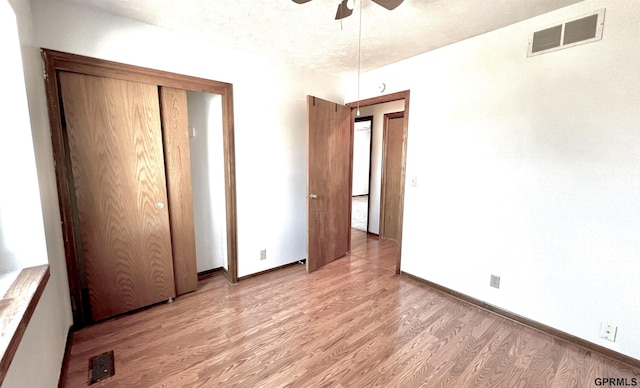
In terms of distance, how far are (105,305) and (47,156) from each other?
1.20 m

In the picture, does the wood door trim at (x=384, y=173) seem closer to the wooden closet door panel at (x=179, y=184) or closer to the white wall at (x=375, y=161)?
the white wall at (x=375, y=161)

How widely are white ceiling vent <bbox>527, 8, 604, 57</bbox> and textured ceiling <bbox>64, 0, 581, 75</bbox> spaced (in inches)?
5.5

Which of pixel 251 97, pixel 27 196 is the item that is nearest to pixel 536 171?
pixel 251 97

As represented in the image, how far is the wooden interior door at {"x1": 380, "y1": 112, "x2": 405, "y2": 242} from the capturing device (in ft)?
13.2

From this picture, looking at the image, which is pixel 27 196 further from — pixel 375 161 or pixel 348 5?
pixel 375 161

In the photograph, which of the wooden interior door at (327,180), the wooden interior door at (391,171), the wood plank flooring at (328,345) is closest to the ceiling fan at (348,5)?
the wooden interior door at (327,180)

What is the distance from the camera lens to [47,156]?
1.64 meters

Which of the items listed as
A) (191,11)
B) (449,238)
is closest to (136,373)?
(191,11)

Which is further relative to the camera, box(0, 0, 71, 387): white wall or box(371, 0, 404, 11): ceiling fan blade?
box(371, 0, 404, 11): ceiling fan blade

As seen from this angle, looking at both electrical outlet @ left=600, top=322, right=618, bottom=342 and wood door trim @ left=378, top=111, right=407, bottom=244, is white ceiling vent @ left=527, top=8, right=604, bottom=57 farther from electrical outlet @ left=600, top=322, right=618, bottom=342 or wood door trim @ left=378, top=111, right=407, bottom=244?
wood door trim @ left=378, top=111, right=407, bottom=244

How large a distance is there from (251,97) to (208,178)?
1009 mm

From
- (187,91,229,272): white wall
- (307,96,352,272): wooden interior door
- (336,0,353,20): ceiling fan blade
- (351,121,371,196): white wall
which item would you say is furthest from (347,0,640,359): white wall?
(351,121,371,196): white wall

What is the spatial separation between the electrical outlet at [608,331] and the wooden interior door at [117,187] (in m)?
3.33

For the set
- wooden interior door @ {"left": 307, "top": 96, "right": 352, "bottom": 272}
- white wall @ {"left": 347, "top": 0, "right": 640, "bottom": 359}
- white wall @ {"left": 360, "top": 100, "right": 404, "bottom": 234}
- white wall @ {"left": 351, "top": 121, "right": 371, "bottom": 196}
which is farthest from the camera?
white wall @ {"left": 351, "top": 121, "right": 371, "bottom": 196}
